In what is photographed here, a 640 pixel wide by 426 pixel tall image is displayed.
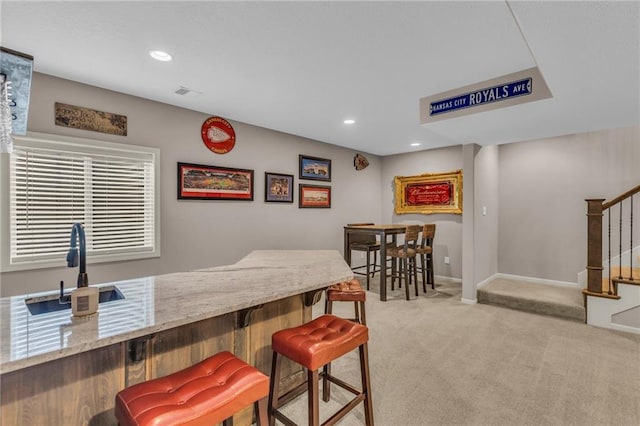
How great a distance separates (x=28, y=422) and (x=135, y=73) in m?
2.38

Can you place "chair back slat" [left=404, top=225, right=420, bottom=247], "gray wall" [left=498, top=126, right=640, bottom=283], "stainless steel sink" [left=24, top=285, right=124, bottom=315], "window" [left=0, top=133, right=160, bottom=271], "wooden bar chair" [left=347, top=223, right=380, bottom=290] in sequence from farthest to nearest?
"wooden bar chair" [left=347, top=223, right=380, bottom=290]
"chair back slat" [left=404, top=225, right=420, bottom=247]
"gray wall" [left=498, top=126, right=640, bottom=283]
"window" [left=0, top=133, right=160, bottom=271]
"stainless steel sink" [left=24, top=285, right=124, bottom=315]

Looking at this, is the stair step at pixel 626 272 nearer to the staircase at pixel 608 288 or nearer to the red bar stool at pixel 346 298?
the staircase at pixel 608 288

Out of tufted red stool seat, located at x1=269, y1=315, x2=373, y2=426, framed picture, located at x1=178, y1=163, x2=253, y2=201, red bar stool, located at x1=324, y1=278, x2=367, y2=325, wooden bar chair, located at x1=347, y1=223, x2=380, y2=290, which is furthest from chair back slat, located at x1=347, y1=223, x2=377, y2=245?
tufted red stool seat, located at x1=269, y1=315, x2=373, y2=426

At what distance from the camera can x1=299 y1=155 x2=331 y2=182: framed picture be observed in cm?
466

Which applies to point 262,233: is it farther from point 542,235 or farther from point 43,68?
point 542,235

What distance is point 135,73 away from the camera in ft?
8.11

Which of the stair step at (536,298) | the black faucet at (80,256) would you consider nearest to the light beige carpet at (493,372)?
the stair step at (536,298)

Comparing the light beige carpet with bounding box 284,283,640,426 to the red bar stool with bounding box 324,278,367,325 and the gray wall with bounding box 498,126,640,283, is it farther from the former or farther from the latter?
the gray wall with bounding box 498,126,640,283

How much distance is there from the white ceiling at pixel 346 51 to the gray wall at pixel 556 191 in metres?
1.37

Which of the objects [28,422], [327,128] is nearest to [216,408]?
[28,422]

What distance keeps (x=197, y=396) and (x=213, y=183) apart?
2.84 meters

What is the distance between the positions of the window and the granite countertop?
1.43 metres

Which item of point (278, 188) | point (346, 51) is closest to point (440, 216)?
point (278, 188)

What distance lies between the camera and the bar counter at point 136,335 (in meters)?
0.98
